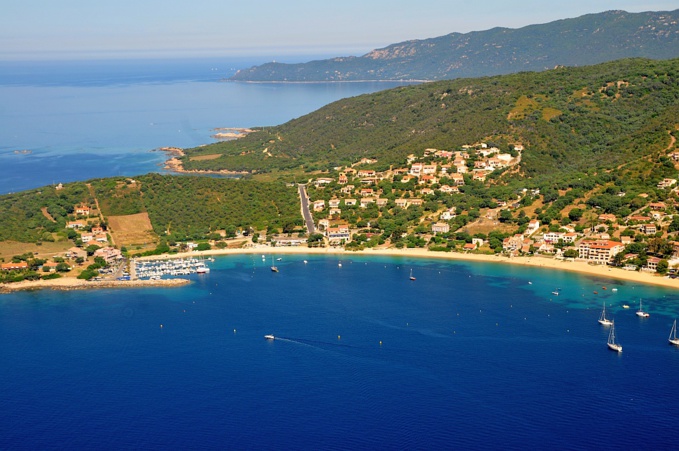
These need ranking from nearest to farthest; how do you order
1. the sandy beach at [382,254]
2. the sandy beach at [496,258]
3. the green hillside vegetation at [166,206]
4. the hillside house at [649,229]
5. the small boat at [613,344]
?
the small boat at [613,344], the sandy beach at [496,258], the sandy beach at [382,254], the hillside house at [649,229], the green hillside vegetation at [166,206]

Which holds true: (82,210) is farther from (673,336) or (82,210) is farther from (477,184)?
(673,336)

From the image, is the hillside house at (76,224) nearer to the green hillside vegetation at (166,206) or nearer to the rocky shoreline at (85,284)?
the green hillside vegetation at (166,206)

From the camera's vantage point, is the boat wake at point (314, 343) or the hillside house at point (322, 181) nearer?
the boat wake at point (314, 343)

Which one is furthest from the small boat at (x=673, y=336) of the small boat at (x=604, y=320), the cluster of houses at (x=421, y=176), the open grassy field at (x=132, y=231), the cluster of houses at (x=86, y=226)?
the cluster of houses at (x=86, y=226)

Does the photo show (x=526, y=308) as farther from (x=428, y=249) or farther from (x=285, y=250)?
(x=285, y=250)

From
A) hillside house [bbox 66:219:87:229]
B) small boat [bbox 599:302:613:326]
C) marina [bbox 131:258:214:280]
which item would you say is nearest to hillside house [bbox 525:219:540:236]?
small boat [bbox 599:302:613:326]

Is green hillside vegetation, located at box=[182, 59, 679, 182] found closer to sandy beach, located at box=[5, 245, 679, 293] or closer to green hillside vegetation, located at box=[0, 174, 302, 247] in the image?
green hillside vegetation, located at box=[0, 174, 302, 247]

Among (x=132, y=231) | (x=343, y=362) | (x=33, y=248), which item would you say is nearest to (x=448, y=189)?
(x=132, y=231)
